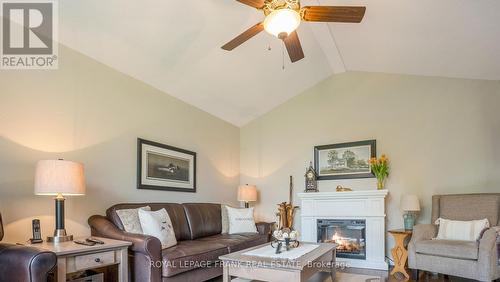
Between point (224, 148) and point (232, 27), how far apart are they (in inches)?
101

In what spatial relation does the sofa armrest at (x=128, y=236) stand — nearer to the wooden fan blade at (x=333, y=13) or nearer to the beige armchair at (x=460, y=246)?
the wooden fan blade at (x=333, y=13)

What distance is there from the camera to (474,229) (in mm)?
3752

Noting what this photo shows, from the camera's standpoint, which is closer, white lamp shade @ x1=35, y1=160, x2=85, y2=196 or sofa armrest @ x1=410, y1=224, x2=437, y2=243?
white lamp shade @ x1=35, y1=160, x2=85, y2=196

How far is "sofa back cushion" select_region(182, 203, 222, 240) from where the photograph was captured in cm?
436

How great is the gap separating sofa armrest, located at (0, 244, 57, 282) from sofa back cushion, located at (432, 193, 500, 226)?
14.1 ft

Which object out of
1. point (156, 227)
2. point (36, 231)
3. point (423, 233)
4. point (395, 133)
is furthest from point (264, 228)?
point (36, 231)

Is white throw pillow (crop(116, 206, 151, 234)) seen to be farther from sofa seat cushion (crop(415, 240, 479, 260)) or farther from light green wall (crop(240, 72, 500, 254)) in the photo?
sofa seat cushion (crop(415, 240, 479, 260))

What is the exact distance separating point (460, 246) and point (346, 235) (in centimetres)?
174

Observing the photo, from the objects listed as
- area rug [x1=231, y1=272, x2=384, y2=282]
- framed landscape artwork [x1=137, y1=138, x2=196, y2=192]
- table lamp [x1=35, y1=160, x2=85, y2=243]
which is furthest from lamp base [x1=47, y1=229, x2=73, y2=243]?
area rug [x1=231, y1=272, x2=384, y2=282]

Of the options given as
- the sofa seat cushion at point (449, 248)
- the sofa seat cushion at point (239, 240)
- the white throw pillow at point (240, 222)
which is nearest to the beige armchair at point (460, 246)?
the sofa seat cushion at point (449, 248)

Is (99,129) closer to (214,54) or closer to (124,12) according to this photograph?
(124,12)

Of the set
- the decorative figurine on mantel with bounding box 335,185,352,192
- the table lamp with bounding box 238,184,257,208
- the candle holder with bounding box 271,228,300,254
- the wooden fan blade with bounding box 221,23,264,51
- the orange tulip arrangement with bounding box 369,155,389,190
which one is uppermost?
the wooden fan blade with bounding box 221,23,264,51

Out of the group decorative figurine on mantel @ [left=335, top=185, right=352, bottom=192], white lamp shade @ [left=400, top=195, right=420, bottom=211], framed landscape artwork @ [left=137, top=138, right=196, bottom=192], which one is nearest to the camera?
framed landscape artwork @ [left=137, top=138, right=196, bottom=192]

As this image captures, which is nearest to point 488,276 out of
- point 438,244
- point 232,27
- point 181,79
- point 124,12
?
point 438,244
